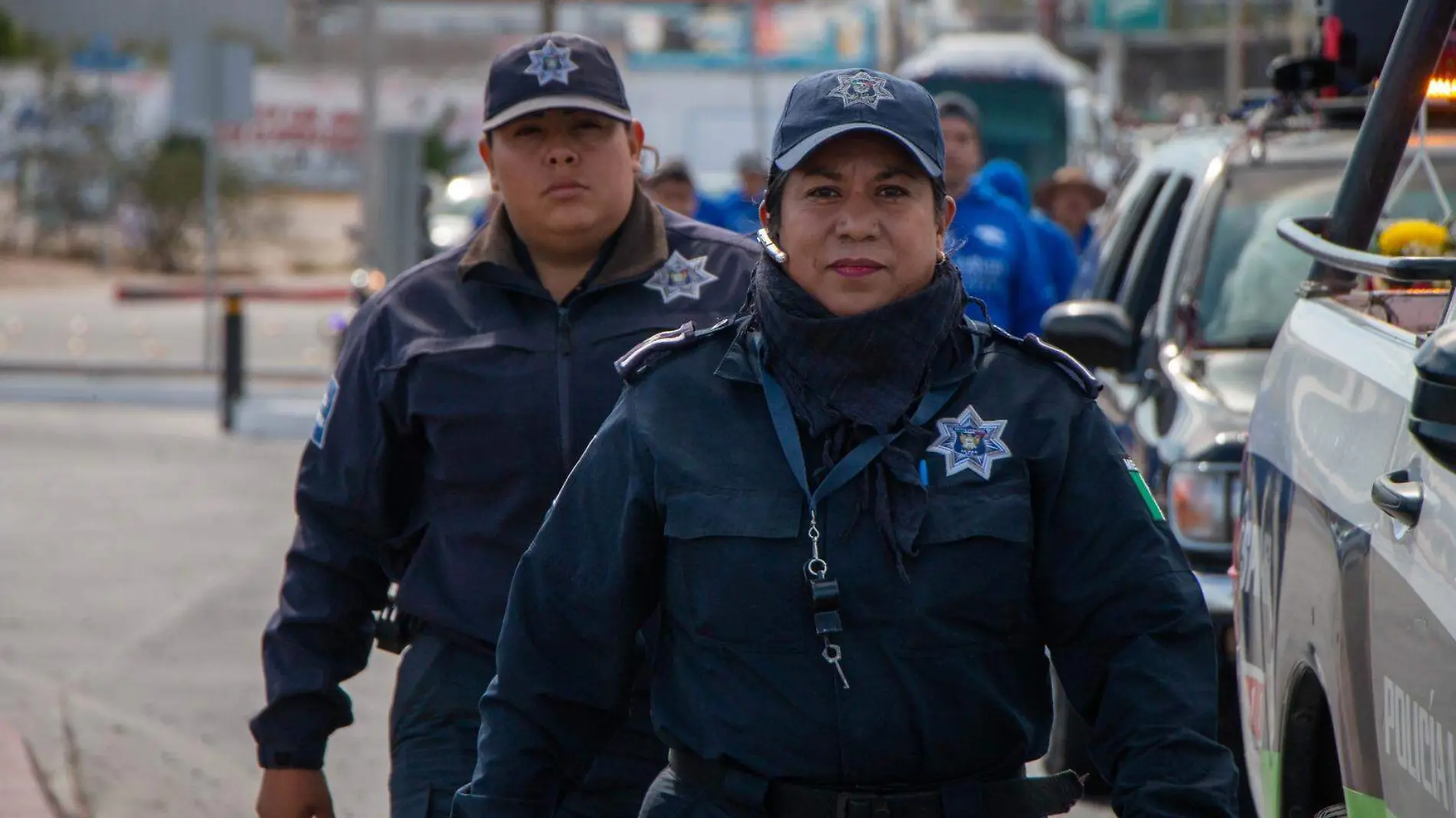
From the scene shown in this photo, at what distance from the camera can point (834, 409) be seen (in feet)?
9.08

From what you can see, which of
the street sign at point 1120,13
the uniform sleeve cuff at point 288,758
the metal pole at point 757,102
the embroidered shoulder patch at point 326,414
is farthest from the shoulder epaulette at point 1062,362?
the street sign at point 1120,13

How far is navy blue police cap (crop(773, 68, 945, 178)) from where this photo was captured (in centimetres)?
279

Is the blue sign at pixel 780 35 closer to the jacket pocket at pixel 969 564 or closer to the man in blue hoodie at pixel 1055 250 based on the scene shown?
the man in blue hoodie at pixel 1055 250

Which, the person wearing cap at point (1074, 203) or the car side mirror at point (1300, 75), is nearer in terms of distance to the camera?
the car side mirror at point (1300, 75)

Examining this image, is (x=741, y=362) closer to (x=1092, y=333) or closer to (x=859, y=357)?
(x=859, y=357)

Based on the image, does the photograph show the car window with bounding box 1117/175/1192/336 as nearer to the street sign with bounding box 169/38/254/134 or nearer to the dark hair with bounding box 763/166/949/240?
the dark hair with bounding box 763/166/949/240

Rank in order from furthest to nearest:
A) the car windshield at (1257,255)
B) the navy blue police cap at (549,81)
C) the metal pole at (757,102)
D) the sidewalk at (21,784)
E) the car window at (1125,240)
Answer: the metal pole at (757,102) < the car window at (1125,240) < the car windshield at (1257,255) < the sidewalk at (21,784) < the navy blue police cap at (549,81)

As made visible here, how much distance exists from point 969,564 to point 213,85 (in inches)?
636

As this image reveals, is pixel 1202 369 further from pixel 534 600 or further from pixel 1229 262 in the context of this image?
pixel 534 600

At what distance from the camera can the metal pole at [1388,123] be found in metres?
3.83

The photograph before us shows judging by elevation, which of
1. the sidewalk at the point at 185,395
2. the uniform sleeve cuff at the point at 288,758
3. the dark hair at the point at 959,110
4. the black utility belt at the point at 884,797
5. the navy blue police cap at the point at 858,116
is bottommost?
the sidewalk at the point at 185,395

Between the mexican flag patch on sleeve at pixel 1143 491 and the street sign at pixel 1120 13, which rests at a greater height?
the street sign at pixel 1120 13

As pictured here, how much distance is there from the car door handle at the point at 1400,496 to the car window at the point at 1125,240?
4735mm

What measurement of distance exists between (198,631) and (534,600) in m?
6.28
